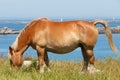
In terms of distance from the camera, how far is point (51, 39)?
11.4 m

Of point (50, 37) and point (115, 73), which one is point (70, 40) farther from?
point (115, 73)

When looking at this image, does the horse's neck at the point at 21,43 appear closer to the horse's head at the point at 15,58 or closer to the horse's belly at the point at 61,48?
the horse's head at the point at 15,58

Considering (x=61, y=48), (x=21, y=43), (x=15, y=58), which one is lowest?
(x=15, y=58)

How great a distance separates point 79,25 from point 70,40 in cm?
50

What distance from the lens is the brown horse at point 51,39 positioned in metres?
11.4

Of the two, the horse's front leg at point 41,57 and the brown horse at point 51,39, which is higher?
the brown horse at point 51,39

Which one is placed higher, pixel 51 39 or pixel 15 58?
pixel 51 39

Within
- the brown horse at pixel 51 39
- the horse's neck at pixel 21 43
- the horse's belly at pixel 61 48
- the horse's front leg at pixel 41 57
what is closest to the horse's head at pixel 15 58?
the brown horse at pixel 51 39

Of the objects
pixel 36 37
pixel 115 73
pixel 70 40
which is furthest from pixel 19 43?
pixel 115 73

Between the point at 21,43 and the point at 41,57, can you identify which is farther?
the point at 21,43

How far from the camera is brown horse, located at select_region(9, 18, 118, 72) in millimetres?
11367

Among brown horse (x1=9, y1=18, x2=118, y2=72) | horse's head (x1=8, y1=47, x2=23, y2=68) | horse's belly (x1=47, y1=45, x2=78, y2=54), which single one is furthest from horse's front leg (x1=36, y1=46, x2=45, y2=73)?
horse's head (x1=8, y1=47, x2=23, y2=68)

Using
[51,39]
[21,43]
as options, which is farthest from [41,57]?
[21,43]

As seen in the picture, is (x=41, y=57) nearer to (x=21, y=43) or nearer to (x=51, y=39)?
(x=51, y=39)
